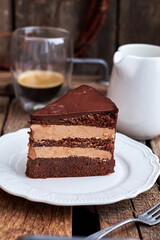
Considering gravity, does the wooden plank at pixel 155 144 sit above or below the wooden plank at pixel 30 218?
below

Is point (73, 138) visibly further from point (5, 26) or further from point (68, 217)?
point (5, 26)

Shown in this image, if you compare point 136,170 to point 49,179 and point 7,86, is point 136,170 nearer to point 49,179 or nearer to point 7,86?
point 49,179

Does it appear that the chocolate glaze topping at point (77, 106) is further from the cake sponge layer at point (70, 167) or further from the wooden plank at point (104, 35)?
the wooden plank at point (104, 35)

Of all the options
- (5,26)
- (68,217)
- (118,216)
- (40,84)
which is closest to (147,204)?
(118,216)

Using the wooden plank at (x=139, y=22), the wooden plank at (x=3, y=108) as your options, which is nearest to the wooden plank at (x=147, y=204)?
the wooden plank at (x=3, y=108)

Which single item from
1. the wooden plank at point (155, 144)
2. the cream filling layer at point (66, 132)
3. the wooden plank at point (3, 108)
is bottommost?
the wooden plank at point (3, 108)

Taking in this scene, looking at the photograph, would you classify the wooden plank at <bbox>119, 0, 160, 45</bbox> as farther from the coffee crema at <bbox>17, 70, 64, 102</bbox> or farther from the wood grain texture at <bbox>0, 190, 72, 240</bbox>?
the wood grain texture at <bbox>0, 190, 72, 240</bbox>

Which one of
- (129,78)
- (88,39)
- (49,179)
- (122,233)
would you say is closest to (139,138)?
(129,78)
